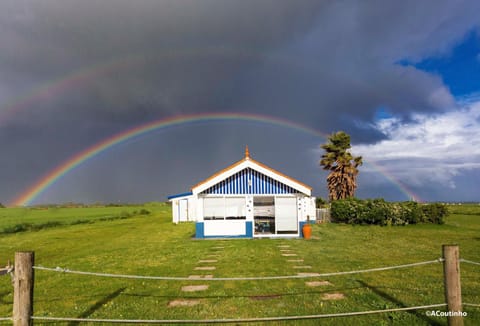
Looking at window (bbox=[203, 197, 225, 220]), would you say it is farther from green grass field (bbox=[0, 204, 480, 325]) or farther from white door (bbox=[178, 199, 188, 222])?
white door (bbox=[178, 199, 188, 222])

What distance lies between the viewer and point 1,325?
603cm

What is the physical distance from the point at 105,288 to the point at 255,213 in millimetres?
13302

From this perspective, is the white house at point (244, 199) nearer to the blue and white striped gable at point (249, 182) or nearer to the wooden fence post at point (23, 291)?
the blue and white striped gable at point (249, 182)

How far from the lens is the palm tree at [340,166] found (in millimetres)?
36281

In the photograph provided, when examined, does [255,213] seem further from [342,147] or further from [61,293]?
[342,147]

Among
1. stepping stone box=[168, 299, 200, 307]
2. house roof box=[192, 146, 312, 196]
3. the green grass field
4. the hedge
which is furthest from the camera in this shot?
the hedge

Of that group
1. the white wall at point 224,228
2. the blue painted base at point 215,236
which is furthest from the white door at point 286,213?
the white wall at point 224,228

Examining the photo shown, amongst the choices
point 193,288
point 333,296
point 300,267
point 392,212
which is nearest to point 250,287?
point 193,288

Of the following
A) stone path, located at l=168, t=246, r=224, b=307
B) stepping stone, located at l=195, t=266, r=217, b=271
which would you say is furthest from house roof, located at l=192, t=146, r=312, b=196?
stepping stone, located at l=195, t=266, r=217, b=271

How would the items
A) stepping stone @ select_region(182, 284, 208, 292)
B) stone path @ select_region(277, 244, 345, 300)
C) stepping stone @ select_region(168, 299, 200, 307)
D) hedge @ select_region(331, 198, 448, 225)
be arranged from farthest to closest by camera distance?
hedge @ select_region(331, 198, 448, 225)
stepping stone @ select_region(182, 284, 208, 292)
stone path @ select_region(277, 244, 345, 300)
stepping stone @ select_region(168, 299, 200, 307)

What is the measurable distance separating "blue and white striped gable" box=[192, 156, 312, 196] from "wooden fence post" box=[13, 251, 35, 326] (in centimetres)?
1385

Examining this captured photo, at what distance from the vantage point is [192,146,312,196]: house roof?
730 inches

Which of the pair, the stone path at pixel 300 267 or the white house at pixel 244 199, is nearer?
the stone path at pixel 300 267

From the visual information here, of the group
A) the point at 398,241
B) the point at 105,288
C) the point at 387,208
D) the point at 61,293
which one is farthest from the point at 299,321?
the point at 387,208
